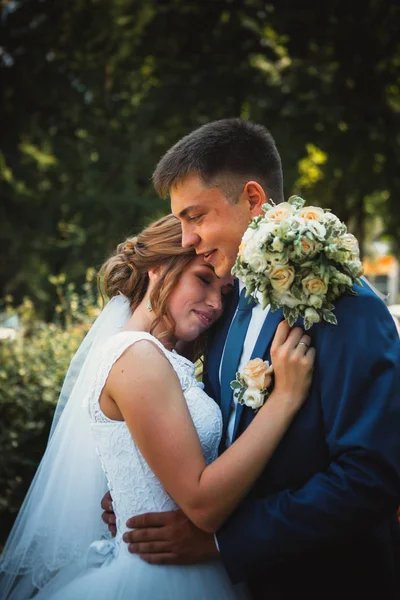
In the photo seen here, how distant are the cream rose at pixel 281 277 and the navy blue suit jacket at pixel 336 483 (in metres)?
0.25

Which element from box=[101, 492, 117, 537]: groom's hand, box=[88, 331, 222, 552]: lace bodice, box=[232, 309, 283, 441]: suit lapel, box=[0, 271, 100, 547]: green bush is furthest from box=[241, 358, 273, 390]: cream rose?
box=[0, 271, 100, 547]: green bush

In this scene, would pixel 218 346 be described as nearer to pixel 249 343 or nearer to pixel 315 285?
pixel 249 343

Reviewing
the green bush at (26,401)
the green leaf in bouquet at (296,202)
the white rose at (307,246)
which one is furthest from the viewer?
the green bush at (26,401)

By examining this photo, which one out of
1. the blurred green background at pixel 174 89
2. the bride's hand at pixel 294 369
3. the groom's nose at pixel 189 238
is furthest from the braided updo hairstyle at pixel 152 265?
the blurred green background at pixel 174 89

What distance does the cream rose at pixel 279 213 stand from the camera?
236cm

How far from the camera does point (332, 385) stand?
239 centimetres

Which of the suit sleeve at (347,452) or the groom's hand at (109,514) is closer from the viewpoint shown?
the suit sleeve at (347,452)

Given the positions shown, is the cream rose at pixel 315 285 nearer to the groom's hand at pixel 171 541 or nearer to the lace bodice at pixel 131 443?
the lace bodice at pixel 131 443

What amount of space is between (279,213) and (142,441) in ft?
3.18

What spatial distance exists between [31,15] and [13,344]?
10.5 ft

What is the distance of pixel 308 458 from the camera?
2477mm

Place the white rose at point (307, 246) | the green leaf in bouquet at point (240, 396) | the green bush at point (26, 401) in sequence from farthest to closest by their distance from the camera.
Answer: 1. the green bush at point (26, 401)
2. the green leaf in bouquet at point (240, 396)
3. the white rose at point (307, 246)

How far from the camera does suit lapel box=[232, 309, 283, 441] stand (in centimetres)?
265

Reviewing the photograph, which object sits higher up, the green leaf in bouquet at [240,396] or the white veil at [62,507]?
the green leaf in bouquet at [240,396]
